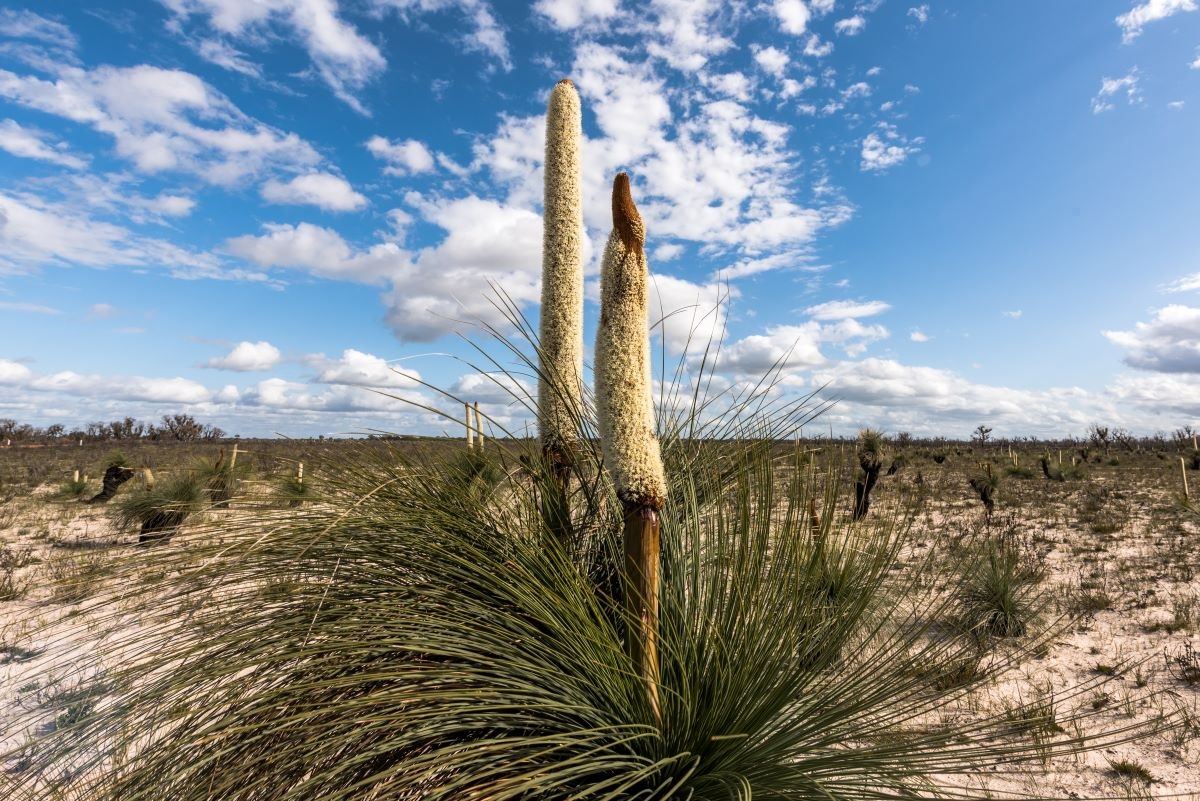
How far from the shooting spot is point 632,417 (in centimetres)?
225

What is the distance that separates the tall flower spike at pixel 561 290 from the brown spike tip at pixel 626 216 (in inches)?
30.4

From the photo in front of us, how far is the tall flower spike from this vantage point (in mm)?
3051

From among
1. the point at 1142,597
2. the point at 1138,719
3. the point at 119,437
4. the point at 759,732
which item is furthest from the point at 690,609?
the point at 119,437

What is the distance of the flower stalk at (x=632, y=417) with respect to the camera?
2248 mm

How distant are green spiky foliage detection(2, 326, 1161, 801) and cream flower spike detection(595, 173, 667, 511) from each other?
472 millimetres

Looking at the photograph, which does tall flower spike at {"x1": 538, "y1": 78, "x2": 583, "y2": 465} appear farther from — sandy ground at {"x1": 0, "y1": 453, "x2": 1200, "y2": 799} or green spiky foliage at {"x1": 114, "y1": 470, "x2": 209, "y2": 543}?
green spiky foliage at {"x1": 114, "y1": 470, "x2": 209, "y2": 543}

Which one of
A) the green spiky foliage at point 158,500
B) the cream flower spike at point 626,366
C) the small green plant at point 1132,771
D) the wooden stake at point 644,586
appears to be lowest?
the small green plant at point 1132,771

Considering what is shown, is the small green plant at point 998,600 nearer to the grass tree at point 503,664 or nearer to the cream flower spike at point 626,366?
the grass tree at point 503,664

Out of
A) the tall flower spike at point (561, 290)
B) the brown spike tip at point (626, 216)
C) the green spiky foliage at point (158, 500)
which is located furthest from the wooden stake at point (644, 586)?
the green spiky foliage at point (158, 500)

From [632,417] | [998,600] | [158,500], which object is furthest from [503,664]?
[158,500]

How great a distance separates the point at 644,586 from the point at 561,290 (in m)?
1.50

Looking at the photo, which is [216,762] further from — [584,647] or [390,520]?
[584,647]

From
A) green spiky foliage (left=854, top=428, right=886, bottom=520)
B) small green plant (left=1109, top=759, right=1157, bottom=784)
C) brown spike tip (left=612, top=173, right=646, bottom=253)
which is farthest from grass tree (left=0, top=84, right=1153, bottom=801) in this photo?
green spiky foliage (left=854, top=428, right=886, bottom=520)

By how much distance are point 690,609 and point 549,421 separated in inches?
41.5
